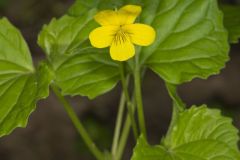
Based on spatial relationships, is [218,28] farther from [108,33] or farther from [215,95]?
[215,95]

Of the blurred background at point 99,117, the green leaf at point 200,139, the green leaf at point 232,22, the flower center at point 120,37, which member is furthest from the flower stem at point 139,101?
the blurred background at point 99,117

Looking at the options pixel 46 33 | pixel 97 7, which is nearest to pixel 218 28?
pixel 97 7

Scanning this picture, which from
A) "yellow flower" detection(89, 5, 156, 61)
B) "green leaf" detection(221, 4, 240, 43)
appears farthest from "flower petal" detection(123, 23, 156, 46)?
"green leaf" detection(221, 4, 240, 43)

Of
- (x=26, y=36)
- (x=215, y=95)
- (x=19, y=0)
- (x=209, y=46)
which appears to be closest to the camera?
(x=209, y=46)

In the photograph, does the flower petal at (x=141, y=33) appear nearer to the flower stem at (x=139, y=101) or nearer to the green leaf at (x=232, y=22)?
the flower stem at (x=139, y=101)

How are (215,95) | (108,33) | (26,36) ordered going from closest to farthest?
(108,33) < (215,95) < (26,36)

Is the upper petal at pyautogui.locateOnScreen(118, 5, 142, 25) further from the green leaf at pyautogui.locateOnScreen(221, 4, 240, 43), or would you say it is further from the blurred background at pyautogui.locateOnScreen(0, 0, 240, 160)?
the blurred background at pyautogui.locateOnScreen(0, 0, 240, 160)
